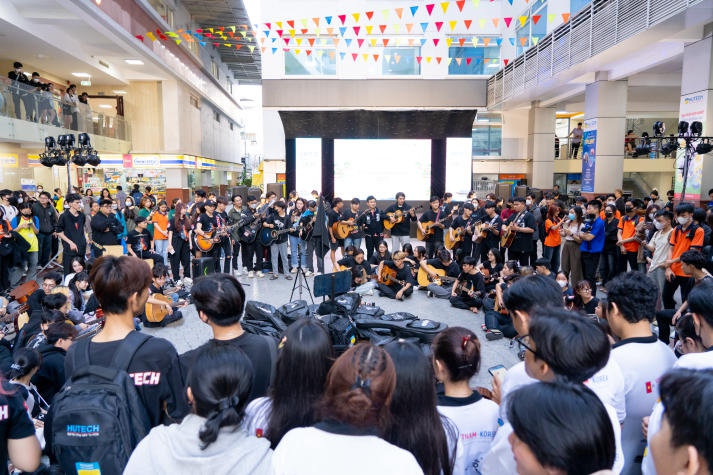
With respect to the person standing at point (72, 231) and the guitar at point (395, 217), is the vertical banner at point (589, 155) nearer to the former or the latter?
the guitar at point (395, 217)

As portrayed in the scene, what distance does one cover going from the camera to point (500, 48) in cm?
1939

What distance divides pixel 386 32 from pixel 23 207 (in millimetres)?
14328

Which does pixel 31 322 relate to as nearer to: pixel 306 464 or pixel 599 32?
pixel 306 464

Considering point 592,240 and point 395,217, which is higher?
point 395,217

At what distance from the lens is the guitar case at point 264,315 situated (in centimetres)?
540

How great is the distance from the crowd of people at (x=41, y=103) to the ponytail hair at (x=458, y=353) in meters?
13.3

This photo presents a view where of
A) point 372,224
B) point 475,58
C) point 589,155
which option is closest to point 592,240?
point 372,224

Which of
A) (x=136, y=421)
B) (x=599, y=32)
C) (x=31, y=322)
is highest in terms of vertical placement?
(x=599, y=32)

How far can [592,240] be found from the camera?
751 cm

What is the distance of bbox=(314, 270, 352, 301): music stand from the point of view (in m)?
5.33

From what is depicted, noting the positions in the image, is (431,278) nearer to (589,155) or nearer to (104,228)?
(104,228)

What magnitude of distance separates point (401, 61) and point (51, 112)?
482 inches

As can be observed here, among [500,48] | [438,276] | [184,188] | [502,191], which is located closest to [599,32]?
[438,276]

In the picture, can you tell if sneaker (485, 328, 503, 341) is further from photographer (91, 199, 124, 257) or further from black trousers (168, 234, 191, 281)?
photographer (91, 199, 124, 257)
